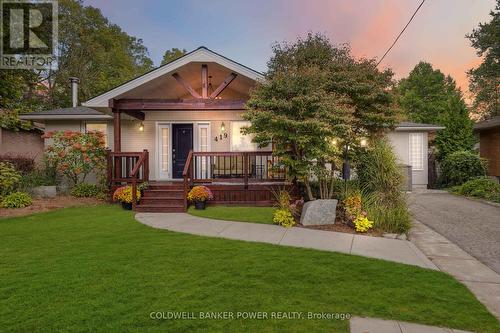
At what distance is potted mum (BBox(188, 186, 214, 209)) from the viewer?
344 inches

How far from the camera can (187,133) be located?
12.3m

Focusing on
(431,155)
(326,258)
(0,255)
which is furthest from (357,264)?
(431,155)

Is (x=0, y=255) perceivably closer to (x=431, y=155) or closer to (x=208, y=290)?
(x=208, y=290)

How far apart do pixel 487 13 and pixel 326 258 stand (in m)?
26.4

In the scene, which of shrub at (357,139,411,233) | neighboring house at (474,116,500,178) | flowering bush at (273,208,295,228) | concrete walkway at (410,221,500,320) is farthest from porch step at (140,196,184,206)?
neighboring house at (474,116,500,178)

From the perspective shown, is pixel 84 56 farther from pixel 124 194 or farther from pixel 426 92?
pixel 426 92

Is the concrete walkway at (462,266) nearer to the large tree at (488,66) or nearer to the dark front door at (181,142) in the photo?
the dark front door at (181,142)

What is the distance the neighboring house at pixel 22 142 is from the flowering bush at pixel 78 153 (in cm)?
583

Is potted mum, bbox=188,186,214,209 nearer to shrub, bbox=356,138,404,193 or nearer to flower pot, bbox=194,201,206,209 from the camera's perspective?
flower pot, bbox=194,201,206,209

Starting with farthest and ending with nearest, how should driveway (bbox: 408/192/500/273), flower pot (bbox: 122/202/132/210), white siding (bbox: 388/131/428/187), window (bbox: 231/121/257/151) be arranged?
white siding (bbox: 388/131/428/187) → window (bbox: 231/121/257/151) → flower pot (bbox: 122/202/132/210) → driveway (bbox: 408/192/500/273)

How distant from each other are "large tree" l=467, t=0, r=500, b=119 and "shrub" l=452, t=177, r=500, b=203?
51.2 feet

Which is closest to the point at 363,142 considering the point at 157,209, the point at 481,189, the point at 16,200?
the point at 157,209

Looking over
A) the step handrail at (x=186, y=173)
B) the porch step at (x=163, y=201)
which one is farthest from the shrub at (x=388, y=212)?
the porch step at (x=163, y=201)

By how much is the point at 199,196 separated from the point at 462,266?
6.17 metres
